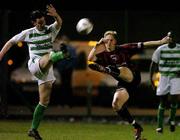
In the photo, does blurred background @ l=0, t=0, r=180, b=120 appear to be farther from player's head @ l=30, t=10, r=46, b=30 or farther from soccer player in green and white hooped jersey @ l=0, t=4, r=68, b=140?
player's head @ l=30, t=10, r=46, b=30

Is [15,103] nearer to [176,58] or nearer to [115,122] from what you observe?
[115,122]

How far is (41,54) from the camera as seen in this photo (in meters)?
15.7

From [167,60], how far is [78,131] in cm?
246

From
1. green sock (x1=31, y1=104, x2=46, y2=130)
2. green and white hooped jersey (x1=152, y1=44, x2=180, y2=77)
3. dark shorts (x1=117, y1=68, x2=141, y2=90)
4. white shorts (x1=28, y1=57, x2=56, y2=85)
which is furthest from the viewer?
green and white hooped jersey (x1=152, y1=44, x2=180, y2=77)

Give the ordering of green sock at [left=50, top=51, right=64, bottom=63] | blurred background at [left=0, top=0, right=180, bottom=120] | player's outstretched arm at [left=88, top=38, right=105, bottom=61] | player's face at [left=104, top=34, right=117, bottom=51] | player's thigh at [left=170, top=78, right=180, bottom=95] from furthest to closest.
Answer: blurred background at [left=0, top=0, right=180, bottom=120] < player's thigh at [left=170, top=78, right=180, bottom=95] < player's outstretched arm at [left=88, top=38, right=105, bottom=61] < player's face at [left=104, top=34, right=117, bottom=51] < green sock at [left=50, top=51, right=64, bottom=63]

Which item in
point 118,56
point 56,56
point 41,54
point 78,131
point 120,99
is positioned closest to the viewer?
point 56,56

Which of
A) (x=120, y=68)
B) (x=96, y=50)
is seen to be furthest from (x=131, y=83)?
(x=96, y=50)

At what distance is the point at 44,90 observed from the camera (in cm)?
1552

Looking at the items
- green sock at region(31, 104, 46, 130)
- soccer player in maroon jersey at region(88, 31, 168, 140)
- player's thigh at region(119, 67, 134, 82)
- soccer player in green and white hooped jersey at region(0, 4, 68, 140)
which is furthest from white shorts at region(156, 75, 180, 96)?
green sock at region(31, 104, 46, 130)

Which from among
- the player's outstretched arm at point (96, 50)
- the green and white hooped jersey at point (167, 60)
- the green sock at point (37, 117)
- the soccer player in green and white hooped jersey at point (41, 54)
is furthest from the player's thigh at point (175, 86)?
the green sock at point (37, 117)

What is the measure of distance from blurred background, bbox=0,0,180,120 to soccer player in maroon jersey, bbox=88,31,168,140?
5.85 meters

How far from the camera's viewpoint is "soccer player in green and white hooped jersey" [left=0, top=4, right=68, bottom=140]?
15.4 metres

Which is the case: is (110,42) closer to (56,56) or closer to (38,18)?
(38,18)

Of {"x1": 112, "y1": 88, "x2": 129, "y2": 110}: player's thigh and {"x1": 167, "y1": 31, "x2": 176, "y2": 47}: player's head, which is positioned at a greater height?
{"x1": 167, "y1": 31, "x2": 176, "y2": 47}: player's head
